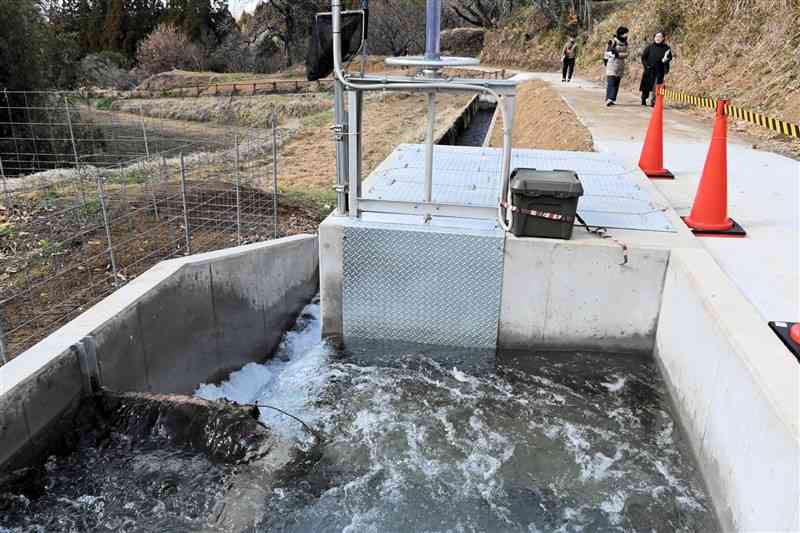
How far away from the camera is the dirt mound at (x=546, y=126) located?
10.8m

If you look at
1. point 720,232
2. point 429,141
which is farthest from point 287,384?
point 720,232

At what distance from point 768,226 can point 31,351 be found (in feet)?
20.1

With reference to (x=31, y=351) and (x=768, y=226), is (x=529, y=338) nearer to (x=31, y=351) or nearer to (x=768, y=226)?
(x=768, y=226)

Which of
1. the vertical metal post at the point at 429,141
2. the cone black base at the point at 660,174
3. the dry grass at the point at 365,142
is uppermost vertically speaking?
the vertical metal post at the point at 429,141

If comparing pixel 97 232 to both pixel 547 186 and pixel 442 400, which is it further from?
pixel 547 186

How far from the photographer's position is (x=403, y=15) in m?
45.7

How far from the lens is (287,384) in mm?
5223

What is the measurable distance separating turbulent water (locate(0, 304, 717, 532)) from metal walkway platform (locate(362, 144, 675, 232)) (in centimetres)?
140

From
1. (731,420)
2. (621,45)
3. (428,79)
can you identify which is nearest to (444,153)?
(428,79)

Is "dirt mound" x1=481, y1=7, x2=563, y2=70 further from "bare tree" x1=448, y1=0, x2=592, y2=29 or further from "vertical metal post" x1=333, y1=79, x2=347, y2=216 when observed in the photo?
"vertical metal post" x1=333, y1=79, x2=347, y2=216

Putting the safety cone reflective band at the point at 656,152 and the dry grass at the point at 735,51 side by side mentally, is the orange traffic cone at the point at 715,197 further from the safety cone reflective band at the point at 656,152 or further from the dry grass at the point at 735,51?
the dry grass at the point at 735,51

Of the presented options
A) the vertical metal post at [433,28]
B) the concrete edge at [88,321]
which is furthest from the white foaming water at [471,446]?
the vertical metal post at [433,28]

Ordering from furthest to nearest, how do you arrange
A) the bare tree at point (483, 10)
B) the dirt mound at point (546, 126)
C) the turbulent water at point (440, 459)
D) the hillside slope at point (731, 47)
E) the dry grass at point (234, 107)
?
the bare tree at point (483, 10), the dry grass at point (234, 107), the hillside slope at point (731, 47), the dirt mound at point (546, 126), the turbulent water at point (440, 459)

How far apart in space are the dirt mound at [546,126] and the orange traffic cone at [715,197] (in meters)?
4.08
